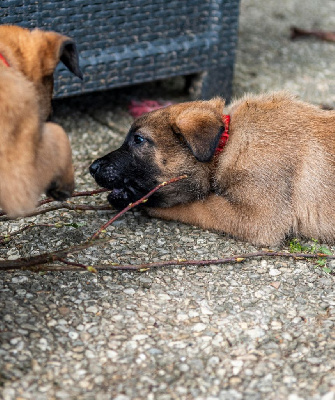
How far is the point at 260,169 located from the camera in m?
4.52

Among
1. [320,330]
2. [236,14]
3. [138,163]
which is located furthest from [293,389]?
[236,14]

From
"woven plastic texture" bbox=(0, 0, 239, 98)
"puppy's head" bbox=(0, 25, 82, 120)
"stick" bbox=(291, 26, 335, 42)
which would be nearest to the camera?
"puppy's head" bbox=(0, 25, 82, 120)

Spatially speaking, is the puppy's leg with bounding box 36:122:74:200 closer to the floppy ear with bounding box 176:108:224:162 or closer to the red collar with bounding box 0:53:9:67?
the red collar with bounding box 0:53:9:67

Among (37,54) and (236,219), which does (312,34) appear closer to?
(236,219)

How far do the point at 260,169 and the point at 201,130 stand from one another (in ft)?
1.76

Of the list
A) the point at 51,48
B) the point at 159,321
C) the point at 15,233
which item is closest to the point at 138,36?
the point at 51,48

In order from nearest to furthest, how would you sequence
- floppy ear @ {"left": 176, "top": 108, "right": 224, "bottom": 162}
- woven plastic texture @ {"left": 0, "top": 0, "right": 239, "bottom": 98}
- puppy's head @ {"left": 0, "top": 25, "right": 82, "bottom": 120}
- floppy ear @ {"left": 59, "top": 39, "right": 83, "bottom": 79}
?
puppy's head @ {"left": 0, "top": 25, "right": 82, "bottom": 120}, floppy ear @ {"left": 59, "top": 39, "right": 83, "bottom": 79}, floppy ear @ {"left": 176, "top": 108, "right": 224, "bottom": 162}, woven plastic texture @ {"left": 0, "top": 0, "right": 239, "bottom": 98}

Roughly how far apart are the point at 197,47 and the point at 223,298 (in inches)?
129

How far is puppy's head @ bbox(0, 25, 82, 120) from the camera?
13.1 feet

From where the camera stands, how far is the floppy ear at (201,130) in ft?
14.0

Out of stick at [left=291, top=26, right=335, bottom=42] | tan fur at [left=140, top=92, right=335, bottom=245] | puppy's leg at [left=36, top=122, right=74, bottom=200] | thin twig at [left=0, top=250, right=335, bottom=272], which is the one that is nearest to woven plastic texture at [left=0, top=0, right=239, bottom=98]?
tan fur at [left=140, top=92, right=335, bottom=245]

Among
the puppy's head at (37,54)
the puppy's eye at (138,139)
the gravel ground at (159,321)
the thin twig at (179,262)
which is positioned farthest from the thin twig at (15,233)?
the puppy's eye at (138,139)

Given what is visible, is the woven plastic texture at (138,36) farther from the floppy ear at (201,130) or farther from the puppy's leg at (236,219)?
the puppy's leg at (236,219)

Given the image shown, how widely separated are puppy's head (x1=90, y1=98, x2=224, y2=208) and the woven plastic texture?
1.36 m
